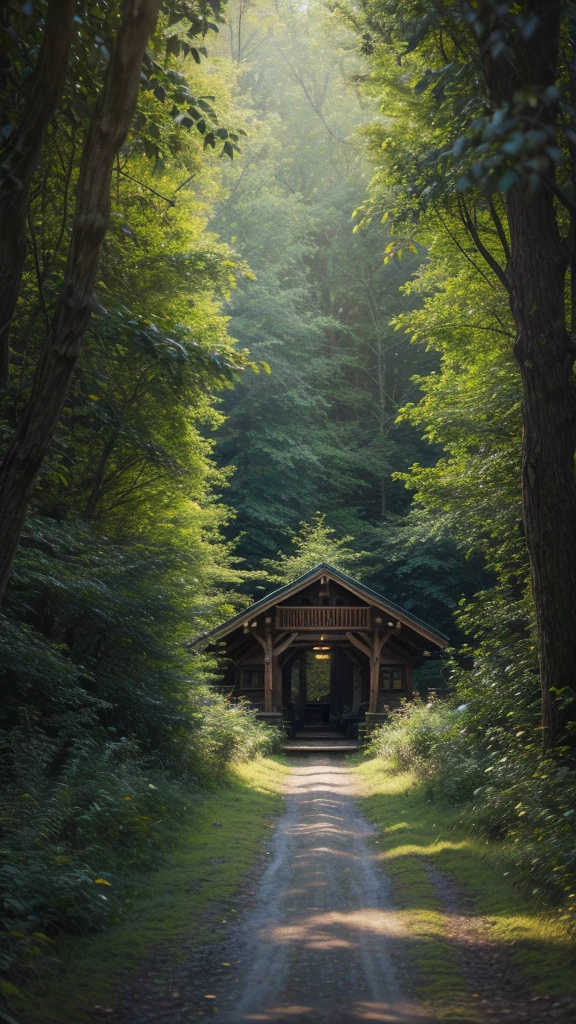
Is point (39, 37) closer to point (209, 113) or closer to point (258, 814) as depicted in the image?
point (209, 113)

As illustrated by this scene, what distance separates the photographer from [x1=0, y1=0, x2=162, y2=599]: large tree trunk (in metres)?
5.03

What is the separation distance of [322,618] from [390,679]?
16.0 ft

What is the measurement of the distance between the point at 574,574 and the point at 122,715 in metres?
6.68

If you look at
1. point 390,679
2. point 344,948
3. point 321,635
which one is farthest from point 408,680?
point 344,948

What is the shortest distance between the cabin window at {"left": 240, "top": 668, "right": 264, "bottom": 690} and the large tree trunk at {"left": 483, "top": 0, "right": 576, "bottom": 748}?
67.2 ft

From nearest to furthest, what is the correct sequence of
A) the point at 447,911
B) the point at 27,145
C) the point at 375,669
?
1. the point at 27,145
2. the point at 447,911
3. the point at 375,669

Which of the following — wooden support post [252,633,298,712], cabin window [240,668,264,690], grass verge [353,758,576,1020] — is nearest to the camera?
grass verge [353,758,576,1020]

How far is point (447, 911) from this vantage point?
7.01 meters

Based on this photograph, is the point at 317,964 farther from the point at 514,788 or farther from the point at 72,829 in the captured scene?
the point at 514,788

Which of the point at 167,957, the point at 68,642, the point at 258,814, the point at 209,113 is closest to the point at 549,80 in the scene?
the point at 209,113

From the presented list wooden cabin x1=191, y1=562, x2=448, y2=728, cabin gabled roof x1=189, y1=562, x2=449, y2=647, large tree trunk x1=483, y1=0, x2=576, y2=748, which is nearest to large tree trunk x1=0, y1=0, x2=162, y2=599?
large tree trunk x1=483, y1=0, x2=576, y2=748

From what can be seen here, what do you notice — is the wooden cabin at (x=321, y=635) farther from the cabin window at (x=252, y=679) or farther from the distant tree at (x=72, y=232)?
the distant tree at (x=72, y=232)

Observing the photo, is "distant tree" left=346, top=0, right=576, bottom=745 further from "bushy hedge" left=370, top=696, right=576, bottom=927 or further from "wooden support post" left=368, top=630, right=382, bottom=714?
"wooden support post" left=368, top=630, right=382, bottom=714

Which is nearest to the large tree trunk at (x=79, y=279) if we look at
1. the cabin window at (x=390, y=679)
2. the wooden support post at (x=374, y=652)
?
the wooden support post at (x=374, y=652)
